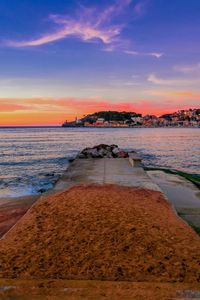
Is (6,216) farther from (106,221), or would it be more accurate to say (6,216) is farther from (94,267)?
(94,267)

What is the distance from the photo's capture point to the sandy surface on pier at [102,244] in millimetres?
5535

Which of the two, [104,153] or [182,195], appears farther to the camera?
[104,153]

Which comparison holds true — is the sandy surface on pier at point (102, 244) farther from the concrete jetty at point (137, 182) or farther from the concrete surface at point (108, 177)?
the concrete surface at point (108, 177)

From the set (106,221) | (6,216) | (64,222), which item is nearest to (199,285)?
(106,221)

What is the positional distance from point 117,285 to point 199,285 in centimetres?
122

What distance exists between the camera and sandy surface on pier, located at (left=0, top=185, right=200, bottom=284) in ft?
18.2

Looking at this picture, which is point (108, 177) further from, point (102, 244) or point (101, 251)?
point (101, 251)

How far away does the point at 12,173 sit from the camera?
26.9 m

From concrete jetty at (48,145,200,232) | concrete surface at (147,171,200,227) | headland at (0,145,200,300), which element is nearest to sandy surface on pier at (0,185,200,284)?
headland at (0,145,200,300)

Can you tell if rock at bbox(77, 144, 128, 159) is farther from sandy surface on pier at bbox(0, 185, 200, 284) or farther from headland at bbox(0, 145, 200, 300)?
sandy surface on pier at bbox(0, 185, 200, 284)

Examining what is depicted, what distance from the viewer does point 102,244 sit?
261 inches

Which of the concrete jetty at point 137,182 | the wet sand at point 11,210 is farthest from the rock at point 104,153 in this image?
the wet sand at point 11,210

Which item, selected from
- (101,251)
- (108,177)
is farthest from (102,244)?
(108,177)

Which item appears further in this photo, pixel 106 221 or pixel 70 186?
pixel 70 186
